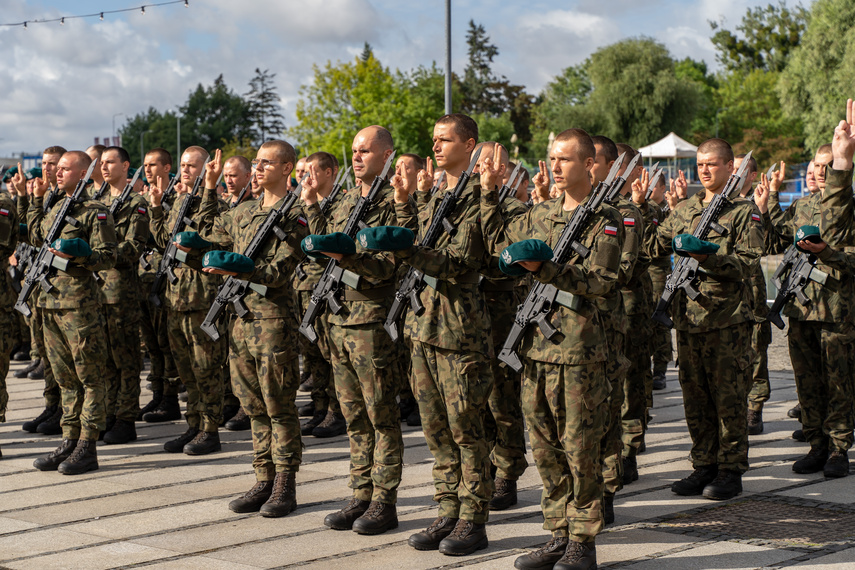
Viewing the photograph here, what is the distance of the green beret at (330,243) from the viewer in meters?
5.54

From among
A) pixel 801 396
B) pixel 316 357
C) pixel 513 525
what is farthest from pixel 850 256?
pixel 316 357

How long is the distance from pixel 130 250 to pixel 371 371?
295 cm

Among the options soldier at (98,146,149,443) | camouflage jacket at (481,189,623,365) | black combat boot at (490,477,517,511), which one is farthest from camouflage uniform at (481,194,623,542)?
soldier at (98,146,149,443)

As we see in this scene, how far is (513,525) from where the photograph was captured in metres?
6.13

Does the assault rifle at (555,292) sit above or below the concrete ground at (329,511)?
above

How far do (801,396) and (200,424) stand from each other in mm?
4690

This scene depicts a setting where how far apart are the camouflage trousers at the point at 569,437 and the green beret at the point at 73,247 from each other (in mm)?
3533

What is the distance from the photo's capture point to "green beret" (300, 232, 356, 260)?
5.54m

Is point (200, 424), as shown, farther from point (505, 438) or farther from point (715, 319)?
point (715, 319)

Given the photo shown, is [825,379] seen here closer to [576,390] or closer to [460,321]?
[576,390]

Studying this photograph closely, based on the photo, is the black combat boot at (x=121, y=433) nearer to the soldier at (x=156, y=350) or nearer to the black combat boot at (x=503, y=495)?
the soldier at (x=156, y=350)

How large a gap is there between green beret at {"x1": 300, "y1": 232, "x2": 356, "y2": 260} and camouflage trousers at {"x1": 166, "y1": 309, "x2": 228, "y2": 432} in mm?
3053

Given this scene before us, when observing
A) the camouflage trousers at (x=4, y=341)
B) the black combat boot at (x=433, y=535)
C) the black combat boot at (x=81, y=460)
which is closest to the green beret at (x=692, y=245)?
the black combat boot at (x=433, y=535)

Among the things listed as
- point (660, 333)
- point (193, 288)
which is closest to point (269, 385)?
point (193, 288)
